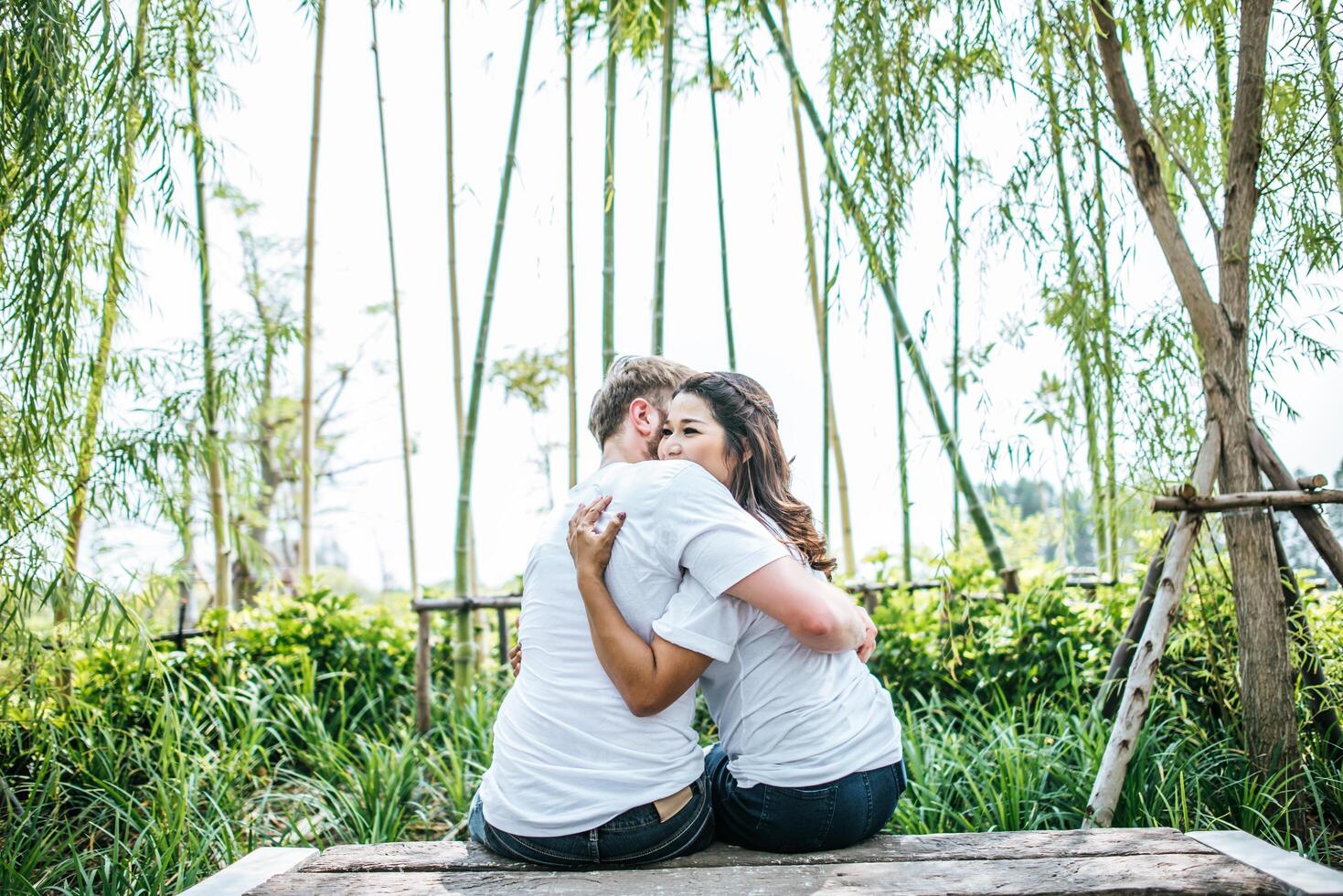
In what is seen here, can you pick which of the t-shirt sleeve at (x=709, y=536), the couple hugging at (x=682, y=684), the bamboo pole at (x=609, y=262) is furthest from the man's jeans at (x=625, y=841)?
the bamboo pole at (x=609, y=262)

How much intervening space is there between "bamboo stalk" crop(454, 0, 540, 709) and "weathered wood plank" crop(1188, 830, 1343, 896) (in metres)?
2.67

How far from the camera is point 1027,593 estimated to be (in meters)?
3.33

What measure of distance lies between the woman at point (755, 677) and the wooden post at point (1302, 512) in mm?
1341

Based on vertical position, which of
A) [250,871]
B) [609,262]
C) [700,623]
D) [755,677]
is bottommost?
[250,871]

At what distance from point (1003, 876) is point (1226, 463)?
148cm

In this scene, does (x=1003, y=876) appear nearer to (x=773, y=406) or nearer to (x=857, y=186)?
(x=773, y=406)

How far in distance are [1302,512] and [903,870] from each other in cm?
153

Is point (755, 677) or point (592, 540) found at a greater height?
point (592, 540)

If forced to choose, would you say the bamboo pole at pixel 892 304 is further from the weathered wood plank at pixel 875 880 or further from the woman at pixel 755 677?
the weathered wood plank at pixel 875 880

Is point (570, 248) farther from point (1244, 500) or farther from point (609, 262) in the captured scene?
point (1244, 500)

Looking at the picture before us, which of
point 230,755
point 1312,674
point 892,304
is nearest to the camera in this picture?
point 1312,674

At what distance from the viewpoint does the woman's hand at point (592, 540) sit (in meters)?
1.48

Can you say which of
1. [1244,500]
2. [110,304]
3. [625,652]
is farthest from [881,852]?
[110,304]

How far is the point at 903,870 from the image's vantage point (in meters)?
1.42
